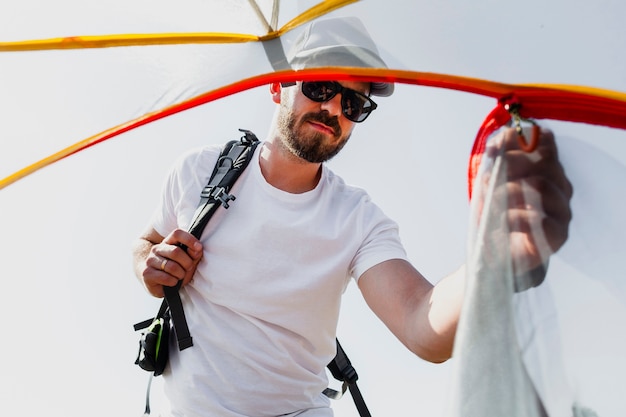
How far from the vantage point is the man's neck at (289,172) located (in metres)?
2.28

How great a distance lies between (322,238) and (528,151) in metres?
1.00

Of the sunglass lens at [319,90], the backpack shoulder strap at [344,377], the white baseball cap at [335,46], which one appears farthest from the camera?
the backpack shoulder strap at [344,377]

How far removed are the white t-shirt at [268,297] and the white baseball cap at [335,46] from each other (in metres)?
0.77

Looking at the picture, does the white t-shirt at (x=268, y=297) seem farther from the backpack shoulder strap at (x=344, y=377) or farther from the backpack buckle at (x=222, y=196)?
the backpack shoulder strap at (x=344, y=377)

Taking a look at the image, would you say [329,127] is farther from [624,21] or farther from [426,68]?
[624,21]

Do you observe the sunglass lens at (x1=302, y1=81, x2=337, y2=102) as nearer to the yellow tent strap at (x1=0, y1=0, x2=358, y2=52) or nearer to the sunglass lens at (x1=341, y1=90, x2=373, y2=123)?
the sunglass lens at (x1=341, y1=90, x2=373, y2=123)

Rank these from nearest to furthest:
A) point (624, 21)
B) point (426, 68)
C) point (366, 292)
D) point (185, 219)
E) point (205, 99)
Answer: point (624, 21) → point (426, 68) → point (205, 99) → point (366, 292) → point (185, 219)

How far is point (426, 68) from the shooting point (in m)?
1.28

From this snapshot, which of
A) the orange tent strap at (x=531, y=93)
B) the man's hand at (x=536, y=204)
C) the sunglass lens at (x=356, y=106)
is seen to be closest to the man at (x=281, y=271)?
the sunglass lens at (x=356, y=106)

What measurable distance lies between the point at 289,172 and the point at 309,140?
14 cm

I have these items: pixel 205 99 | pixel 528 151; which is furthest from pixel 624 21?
pixel 205 99

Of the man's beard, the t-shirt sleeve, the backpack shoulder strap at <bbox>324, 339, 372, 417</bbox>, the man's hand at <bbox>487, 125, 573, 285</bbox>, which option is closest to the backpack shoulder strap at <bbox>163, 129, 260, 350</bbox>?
the man's beard

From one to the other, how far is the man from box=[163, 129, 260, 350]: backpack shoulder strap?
0.03 meters

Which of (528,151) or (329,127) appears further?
(329,127)
